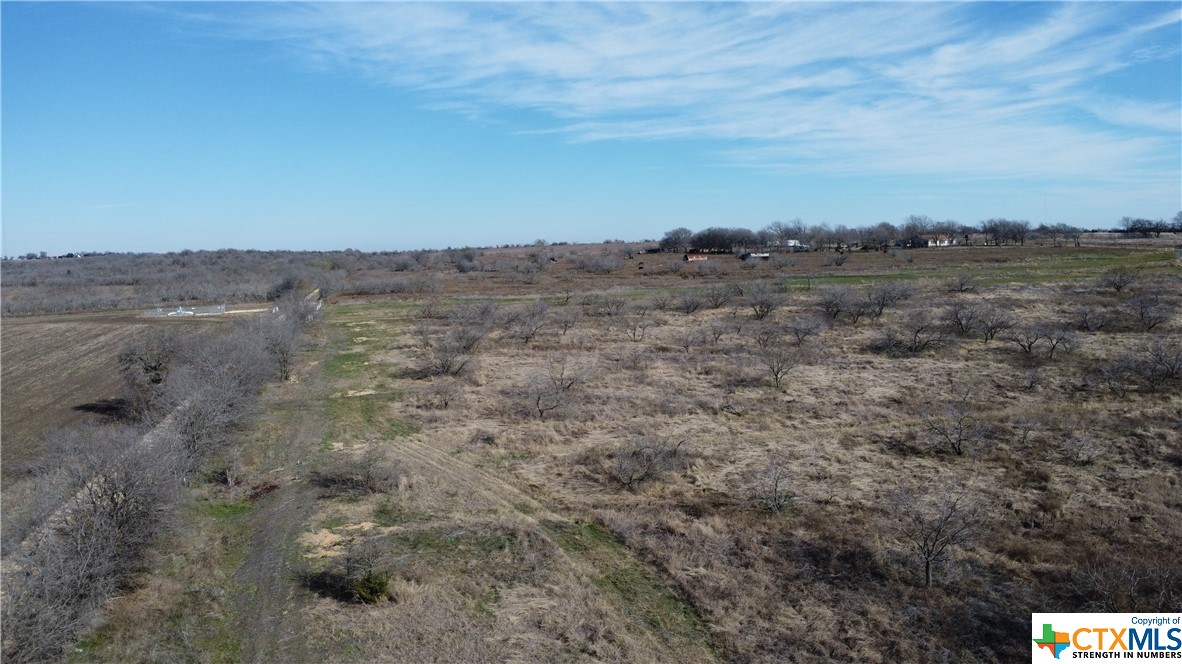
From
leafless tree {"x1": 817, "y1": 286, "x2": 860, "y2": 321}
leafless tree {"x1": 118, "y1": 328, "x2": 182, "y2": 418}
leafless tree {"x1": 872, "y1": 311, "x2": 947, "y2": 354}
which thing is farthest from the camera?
leafless tree {"x1": 817, "y1": 286, "x2": 860, "y2": 321}

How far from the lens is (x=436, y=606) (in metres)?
9.91

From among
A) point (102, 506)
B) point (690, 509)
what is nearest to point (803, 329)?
point (690, 509)

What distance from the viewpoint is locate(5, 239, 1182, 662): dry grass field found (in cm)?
929

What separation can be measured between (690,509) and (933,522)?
4.36m

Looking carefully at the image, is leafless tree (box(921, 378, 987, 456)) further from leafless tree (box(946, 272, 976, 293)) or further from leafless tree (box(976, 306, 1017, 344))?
leafless tree (box(946, 272, 976, 293))

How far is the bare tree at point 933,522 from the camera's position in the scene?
10281 millimetres

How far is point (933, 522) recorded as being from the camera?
11.1 metres

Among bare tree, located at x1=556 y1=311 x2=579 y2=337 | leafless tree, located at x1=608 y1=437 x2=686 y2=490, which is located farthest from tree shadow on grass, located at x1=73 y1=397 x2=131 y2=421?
bare tree, located at x1=556 y1=311 x2=579 y2=337

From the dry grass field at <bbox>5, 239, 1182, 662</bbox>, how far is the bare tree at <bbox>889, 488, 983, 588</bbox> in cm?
7

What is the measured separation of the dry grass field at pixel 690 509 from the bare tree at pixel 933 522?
65 millimetres

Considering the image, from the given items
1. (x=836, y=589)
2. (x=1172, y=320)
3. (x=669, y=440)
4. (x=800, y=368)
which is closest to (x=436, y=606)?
(x=836, y=589)

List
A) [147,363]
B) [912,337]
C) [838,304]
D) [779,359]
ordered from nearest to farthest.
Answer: [147,363]
[779,359]
[912,337]
[838,304]

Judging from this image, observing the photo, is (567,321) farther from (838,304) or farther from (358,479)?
(358,479)

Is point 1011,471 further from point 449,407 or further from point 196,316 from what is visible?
point 196,316
